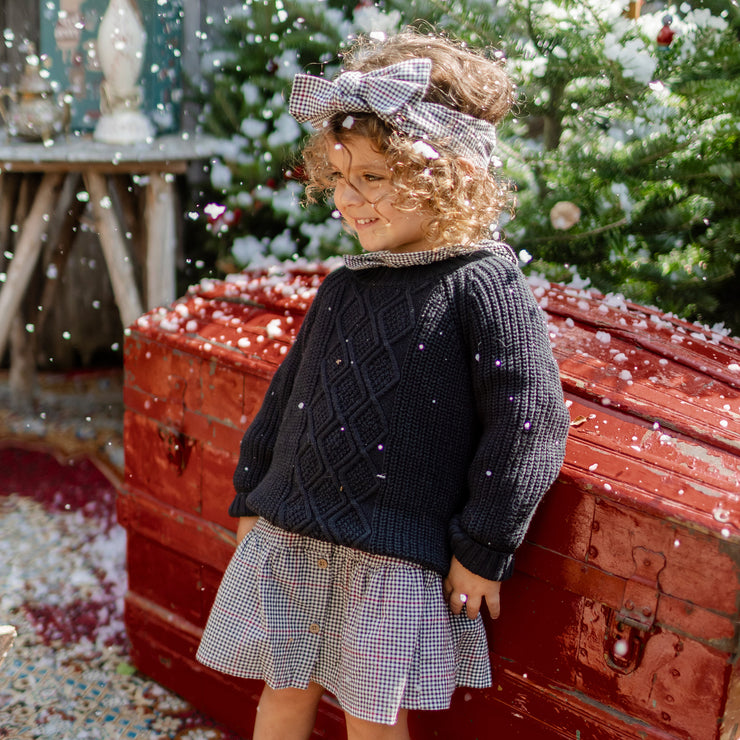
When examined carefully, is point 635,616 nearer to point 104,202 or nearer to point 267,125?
point 267,125

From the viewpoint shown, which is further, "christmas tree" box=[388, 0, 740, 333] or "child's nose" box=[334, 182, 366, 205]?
"christmas tree" box=[388, 0, 740, 333]

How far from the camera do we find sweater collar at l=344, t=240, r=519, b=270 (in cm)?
133

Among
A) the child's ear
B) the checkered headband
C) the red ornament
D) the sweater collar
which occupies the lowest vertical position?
the sweater collar

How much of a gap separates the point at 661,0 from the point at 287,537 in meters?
2.00

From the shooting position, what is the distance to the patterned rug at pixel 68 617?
6.31 ft

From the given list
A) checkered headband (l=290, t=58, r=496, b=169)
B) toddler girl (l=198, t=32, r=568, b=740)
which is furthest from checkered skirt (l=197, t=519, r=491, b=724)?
checkered headband (l=290, t=58, r=496, b=169)

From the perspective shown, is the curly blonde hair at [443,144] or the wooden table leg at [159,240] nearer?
the curly blonde hair at [443,144]

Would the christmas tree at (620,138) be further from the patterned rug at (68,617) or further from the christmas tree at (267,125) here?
the patterned rug at (68,617)

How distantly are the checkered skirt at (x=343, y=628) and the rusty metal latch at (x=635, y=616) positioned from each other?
0.21 m

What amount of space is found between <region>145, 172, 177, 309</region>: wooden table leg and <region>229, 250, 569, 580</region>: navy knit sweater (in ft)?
6.43

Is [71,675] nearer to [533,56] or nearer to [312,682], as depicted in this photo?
[312,682]

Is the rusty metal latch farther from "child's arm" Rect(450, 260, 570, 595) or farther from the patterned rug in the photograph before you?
the patterned rug

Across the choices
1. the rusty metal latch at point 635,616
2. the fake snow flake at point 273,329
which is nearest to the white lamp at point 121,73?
the fake snow flake at point 273,329

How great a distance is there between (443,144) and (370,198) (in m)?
0.14
